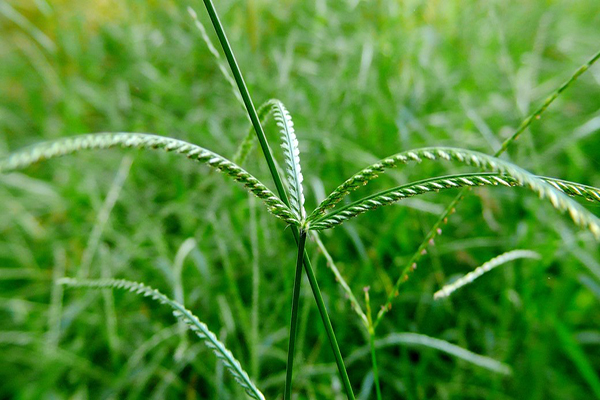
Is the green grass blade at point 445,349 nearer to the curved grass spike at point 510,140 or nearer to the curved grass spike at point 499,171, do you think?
the curved grass spike at point 510,140

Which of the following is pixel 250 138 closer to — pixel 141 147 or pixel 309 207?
pixel 141 147

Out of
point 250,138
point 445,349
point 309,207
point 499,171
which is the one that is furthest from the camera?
point 309,207

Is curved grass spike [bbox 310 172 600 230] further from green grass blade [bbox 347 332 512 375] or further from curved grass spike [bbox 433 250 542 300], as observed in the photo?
green grass blade [bbox 347 332 512 375]

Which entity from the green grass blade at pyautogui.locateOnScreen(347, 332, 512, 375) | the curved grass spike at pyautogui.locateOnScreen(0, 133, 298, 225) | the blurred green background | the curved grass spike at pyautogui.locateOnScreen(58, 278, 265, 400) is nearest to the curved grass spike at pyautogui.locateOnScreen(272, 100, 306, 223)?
the curved grass spike at pyautogui.locateOnScreen(0, 133, 298, 225)

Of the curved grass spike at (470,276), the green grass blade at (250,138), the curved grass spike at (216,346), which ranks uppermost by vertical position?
the green grass blade at (250,138)

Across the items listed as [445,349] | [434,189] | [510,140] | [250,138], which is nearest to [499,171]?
[434,189]

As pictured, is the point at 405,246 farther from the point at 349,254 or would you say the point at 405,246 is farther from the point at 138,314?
the point at 138,314

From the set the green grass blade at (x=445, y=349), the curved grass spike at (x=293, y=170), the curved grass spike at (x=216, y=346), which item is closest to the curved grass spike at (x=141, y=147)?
the curved grass spike at (x=293, y=170)
